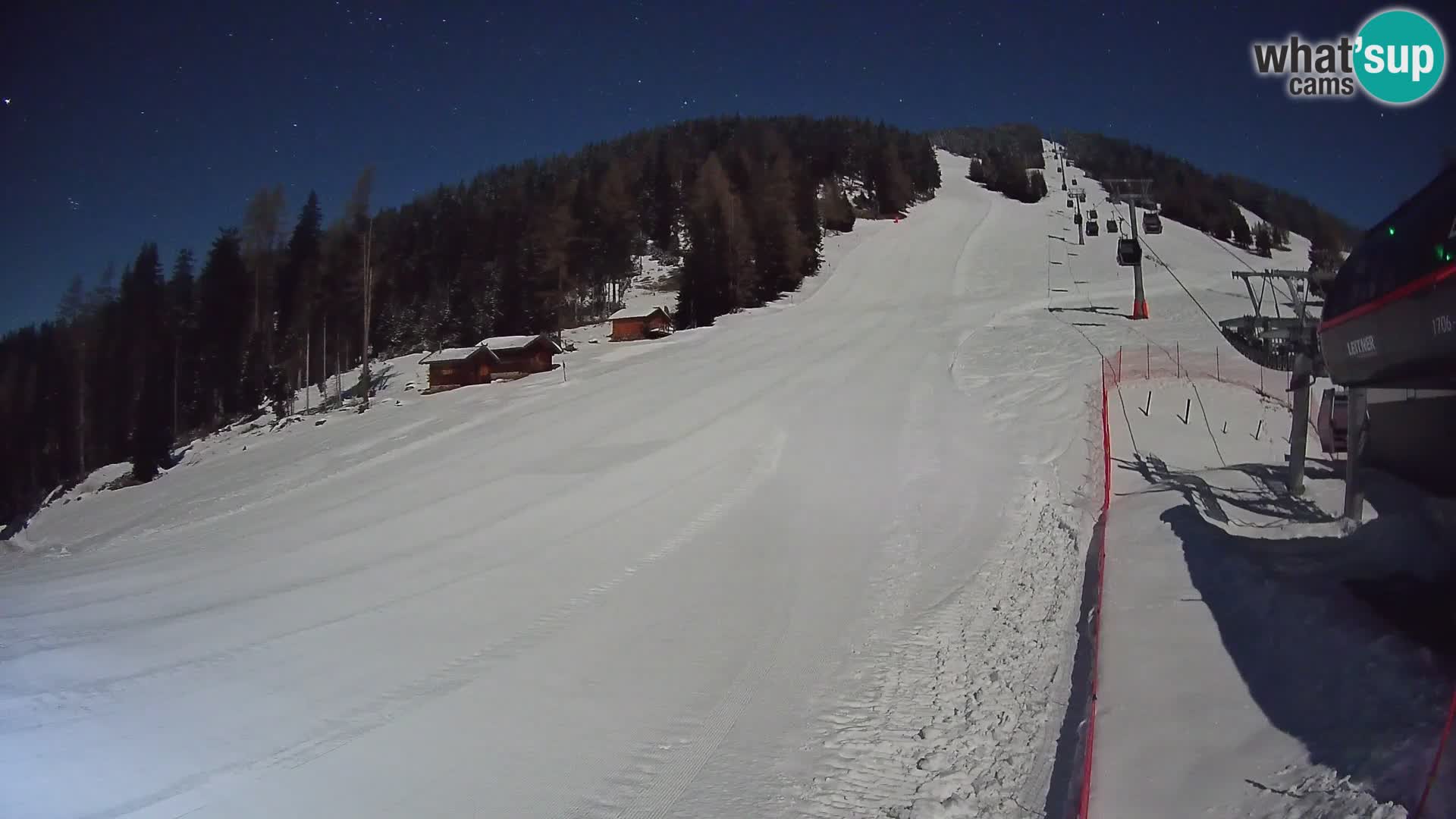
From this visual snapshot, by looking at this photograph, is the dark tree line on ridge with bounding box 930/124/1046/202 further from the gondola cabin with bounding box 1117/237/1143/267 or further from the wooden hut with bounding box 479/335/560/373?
the wooden hut with bounding box 479/335/560/373

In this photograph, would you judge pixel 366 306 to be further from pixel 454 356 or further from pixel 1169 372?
pixel 1169 372

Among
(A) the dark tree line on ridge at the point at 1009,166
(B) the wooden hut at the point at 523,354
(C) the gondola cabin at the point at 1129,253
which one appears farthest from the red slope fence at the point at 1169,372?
(A) the dark tree line on ridge at the point at 1009,166

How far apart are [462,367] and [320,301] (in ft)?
72.1

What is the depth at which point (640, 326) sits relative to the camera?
5275cm

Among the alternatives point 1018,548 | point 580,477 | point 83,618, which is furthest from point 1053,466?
point 83,618

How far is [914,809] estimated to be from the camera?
6.78 meters

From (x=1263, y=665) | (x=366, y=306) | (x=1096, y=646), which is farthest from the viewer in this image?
(x=366, y=306)

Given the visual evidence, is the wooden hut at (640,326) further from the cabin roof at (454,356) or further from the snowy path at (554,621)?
the snowy path at (554,621)

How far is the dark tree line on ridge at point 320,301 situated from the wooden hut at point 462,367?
6252mm

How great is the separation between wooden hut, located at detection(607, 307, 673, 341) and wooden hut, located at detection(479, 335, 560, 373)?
7.74m

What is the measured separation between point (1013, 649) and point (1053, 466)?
→ 8935mm

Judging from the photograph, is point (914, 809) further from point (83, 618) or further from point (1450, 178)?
point (83, 618)

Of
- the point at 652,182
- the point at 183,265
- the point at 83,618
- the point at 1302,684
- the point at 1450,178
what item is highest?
the point at 652,182

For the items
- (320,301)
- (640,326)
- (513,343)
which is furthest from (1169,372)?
(320,301)
